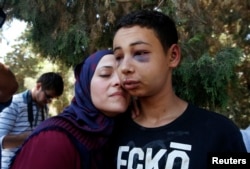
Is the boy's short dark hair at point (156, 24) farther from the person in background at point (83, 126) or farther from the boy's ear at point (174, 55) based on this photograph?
the person in background at point (83, 126)

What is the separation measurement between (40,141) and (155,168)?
0.42 m

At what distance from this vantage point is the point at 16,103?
10.1 ft

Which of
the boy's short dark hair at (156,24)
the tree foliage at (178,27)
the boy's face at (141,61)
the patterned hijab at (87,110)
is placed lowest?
the patterned hijab at (87,110)

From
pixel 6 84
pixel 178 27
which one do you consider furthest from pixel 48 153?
pixel 178 27

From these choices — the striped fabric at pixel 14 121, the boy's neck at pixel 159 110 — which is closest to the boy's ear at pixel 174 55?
the boy's neck at pixel 159 110

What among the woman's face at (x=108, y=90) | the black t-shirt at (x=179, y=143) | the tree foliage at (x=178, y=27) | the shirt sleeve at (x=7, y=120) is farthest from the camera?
the tree foliage at (x=178, y=27)

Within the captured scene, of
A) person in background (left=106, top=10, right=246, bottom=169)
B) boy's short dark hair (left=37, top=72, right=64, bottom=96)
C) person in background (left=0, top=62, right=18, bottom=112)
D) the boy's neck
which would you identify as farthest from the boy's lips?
boy's short dark hair (left=37, top=72, right=64, bottom=96)

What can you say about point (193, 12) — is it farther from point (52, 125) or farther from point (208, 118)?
point (52, 125)

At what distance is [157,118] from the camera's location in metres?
1.50

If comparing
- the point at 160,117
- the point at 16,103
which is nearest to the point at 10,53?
the point at 16,103

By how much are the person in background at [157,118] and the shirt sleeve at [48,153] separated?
246 mm

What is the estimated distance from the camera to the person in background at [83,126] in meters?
1.23

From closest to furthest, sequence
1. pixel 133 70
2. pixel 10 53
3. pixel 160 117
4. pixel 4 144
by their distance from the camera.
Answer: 1. pixel 133 70
2. pixel 160 117
3. pixel 4 144
4. pixel 10 53

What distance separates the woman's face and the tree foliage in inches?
65.1
